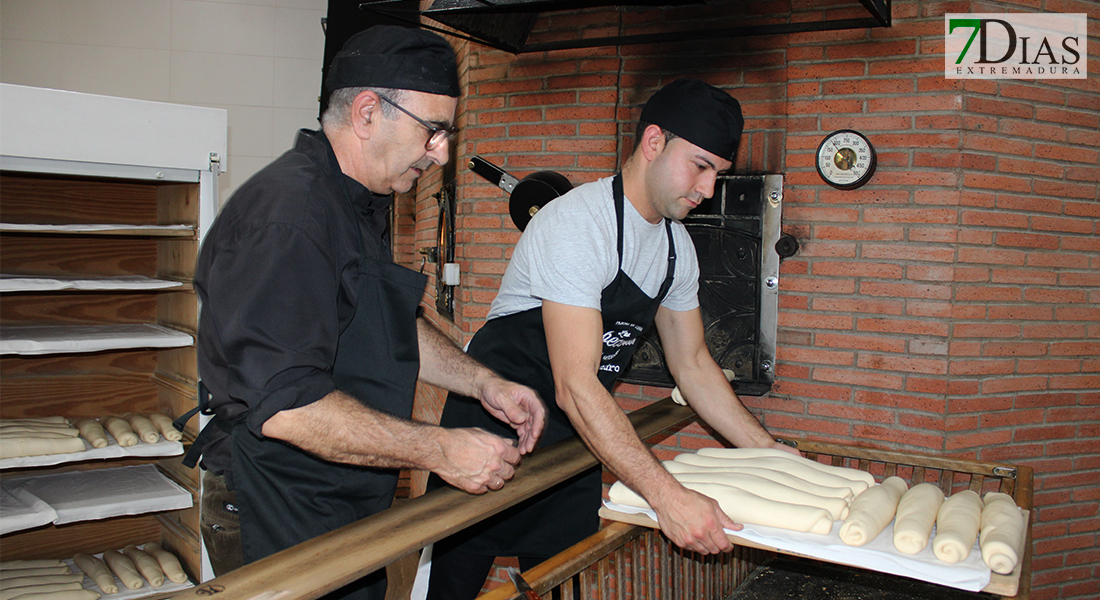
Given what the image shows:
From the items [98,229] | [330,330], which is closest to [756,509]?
[330,330]

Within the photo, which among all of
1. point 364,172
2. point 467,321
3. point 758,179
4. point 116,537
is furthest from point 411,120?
point 116,537

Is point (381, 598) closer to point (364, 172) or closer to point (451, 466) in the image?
point (451, 466)

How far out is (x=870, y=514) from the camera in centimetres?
141

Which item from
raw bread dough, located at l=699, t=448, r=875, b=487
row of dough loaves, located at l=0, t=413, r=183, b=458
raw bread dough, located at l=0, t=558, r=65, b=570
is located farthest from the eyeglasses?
raw bread dough, located at l=0, t=558, r=65, b=570

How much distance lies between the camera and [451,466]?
1262mm

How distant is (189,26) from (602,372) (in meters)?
5.35

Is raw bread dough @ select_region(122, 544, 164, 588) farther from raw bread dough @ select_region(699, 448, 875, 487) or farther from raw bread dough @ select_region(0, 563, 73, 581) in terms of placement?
raw bread dough @ select_region(699, 448, 875, 487)

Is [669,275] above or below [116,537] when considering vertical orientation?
above

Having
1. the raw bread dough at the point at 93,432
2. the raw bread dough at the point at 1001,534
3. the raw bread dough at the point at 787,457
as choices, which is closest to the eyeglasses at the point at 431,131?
the raw bread dough at the point at 787,457

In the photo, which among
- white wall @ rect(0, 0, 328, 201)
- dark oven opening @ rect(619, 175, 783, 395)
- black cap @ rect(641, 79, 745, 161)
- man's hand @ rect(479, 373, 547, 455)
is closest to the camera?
man's hand @ rect(479, 373, 547, 455)

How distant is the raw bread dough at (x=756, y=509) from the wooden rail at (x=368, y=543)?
0.45 feet

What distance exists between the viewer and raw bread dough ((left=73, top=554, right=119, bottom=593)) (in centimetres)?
254

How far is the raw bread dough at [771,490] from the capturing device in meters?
1.46

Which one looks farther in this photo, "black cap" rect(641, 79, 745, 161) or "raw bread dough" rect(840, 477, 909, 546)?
"black cap" rect(641, 79, 745, 161)
